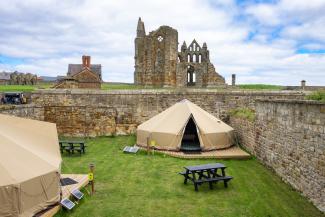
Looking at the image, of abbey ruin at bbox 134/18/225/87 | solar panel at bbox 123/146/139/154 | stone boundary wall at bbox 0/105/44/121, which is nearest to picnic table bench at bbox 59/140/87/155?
solar panel at bbox 123/146/139/154

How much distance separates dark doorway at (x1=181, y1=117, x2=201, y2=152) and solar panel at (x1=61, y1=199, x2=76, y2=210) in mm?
7288

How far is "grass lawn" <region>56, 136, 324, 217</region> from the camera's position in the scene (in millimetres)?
8141

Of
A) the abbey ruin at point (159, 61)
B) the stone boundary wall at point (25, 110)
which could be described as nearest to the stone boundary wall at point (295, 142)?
the stone boundary wall at point (25, 110)

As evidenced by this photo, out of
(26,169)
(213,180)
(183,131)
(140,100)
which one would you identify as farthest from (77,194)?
(140,100)

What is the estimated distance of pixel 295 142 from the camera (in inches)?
377

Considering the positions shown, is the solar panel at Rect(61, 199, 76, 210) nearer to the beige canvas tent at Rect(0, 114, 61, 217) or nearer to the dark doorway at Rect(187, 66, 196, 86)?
the beige canvas tent at Rect(0, 114, 61, 217)

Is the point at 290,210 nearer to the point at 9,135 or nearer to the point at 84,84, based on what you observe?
the point at 9,135

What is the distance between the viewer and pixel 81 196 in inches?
336

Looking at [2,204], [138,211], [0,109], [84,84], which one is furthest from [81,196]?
[84,84]

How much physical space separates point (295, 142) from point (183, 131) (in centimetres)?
595

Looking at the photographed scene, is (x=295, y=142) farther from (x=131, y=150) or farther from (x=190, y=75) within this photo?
(x=190, y=75)

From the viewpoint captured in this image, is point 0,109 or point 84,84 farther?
point 84,84

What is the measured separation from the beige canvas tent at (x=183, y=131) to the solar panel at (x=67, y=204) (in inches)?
254

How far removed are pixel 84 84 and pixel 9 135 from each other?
2510 cm
